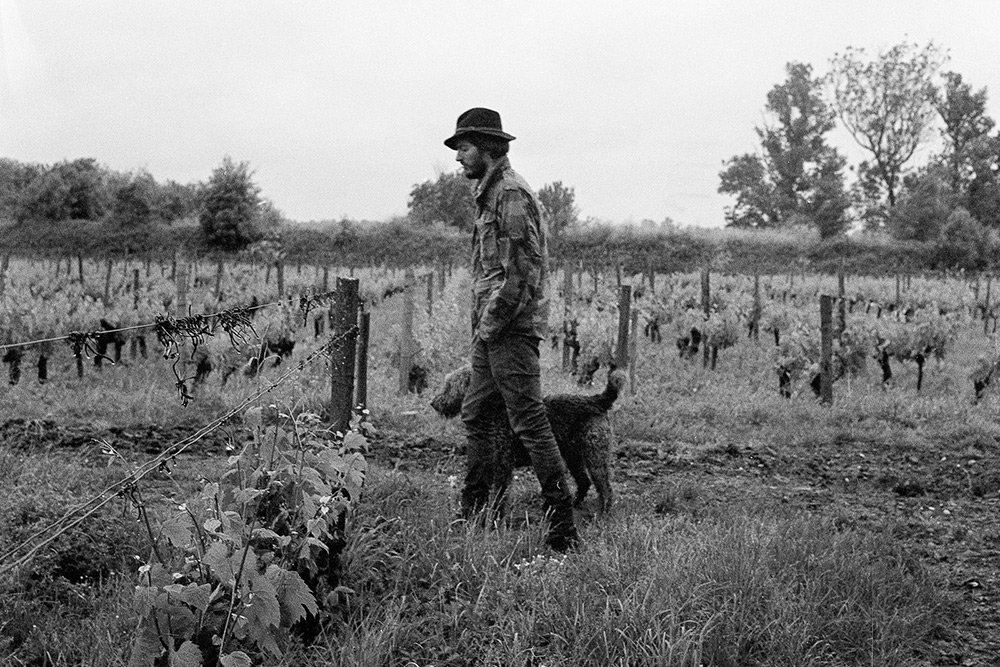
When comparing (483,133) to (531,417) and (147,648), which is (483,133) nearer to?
(531,417)

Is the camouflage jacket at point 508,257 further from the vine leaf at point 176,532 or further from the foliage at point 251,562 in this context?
the vine leaf at point 176,532

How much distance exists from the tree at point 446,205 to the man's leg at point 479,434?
4302 centimetres

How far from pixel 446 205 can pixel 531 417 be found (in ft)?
147

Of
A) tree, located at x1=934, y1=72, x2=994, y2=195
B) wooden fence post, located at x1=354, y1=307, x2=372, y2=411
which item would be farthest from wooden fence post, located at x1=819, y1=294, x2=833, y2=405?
tree, located at x1=934, y1=72, x2=994, y2=195

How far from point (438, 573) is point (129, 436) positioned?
4612 mm

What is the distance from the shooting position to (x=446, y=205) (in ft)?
159

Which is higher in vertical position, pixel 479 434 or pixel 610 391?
pixel 610 391

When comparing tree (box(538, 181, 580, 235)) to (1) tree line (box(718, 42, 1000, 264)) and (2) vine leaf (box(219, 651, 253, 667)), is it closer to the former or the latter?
(1) tree line (box(718, 42, 1000, 264))

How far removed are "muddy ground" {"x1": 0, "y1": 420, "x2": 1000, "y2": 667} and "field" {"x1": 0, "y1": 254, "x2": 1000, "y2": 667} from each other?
25 mm

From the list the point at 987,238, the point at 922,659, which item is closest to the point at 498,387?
the point at 922,659

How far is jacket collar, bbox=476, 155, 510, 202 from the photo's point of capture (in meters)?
4.38

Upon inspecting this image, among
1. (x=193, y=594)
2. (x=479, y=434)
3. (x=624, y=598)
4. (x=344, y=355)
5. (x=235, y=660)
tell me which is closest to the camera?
(x=235, y=660)

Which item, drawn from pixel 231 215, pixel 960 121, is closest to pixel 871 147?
pixel 960 121

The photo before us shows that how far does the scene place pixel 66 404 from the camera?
8.67 meters
